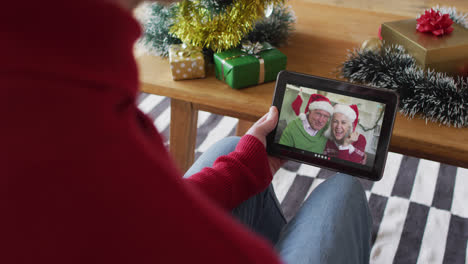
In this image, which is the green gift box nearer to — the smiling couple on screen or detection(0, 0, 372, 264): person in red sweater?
the smiling couple on screen

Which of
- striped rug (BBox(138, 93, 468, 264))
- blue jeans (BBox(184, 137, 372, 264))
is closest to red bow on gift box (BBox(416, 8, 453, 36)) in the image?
blue jeans (BBox(184, 137, 372, 264))

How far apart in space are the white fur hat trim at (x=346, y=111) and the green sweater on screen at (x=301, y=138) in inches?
1.5

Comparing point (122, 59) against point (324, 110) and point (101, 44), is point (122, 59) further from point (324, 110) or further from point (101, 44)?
point (324, 110)

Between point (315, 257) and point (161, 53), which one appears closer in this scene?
point (315, 257)

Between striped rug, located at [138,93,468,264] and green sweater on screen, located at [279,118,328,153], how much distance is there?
590mm

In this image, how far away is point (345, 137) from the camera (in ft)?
2.68

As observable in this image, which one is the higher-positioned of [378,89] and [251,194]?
[378,89]

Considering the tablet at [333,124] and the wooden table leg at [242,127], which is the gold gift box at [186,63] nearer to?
the tablet at [333,124]

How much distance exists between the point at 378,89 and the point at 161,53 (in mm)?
519

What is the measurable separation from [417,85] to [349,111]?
148mm

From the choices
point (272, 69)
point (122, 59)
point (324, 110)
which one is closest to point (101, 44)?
point (122, 59)

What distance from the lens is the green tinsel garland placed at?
82 centimetres

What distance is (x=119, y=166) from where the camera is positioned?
27 centimetres

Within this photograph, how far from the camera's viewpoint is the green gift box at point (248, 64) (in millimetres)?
920
